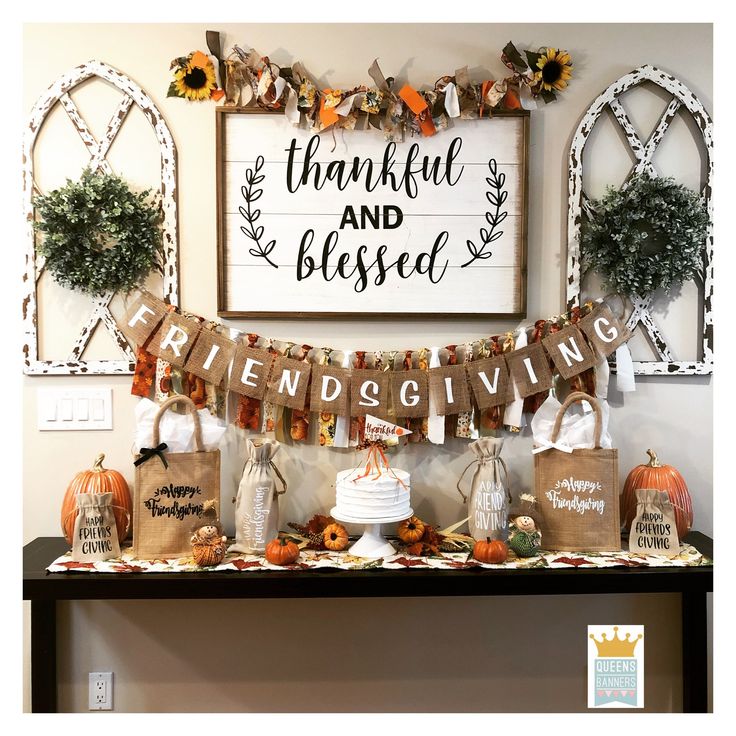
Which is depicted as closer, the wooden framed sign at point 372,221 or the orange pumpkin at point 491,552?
the orange pumpkin at point 491,552

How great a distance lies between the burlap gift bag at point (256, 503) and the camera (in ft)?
5.80

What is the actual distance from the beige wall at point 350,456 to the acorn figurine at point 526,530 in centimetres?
17

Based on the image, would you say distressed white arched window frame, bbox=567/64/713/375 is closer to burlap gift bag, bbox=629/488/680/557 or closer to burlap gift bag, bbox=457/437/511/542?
burlap gift bag, bbox=629/488/680/557

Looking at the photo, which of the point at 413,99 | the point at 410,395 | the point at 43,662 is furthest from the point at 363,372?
the point at 43,662

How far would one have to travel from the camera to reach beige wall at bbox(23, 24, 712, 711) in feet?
6.27

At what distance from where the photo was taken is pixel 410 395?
189cm

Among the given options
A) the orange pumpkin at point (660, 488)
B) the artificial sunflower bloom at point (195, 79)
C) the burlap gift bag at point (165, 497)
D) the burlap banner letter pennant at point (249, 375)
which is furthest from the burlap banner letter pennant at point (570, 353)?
the artificial sunflower bloom at point (195, 79)

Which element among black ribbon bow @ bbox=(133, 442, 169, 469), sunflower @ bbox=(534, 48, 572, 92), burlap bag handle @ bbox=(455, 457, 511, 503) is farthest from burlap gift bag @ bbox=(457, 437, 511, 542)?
sunflower @ bbox=(534, 48, 572, 92)

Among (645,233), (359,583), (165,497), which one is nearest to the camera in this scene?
(359,583)

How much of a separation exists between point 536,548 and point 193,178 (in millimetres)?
1510

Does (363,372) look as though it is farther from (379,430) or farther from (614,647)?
(614,647)

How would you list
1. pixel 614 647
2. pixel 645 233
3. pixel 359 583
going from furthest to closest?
1. pixel 614 647
2. pixel 645 233
3. pixel 359 583

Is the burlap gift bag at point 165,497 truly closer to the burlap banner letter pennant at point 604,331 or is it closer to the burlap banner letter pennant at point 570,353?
the burlap banner letter pennant at point 570,353

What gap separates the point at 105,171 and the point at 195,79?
394 mm
